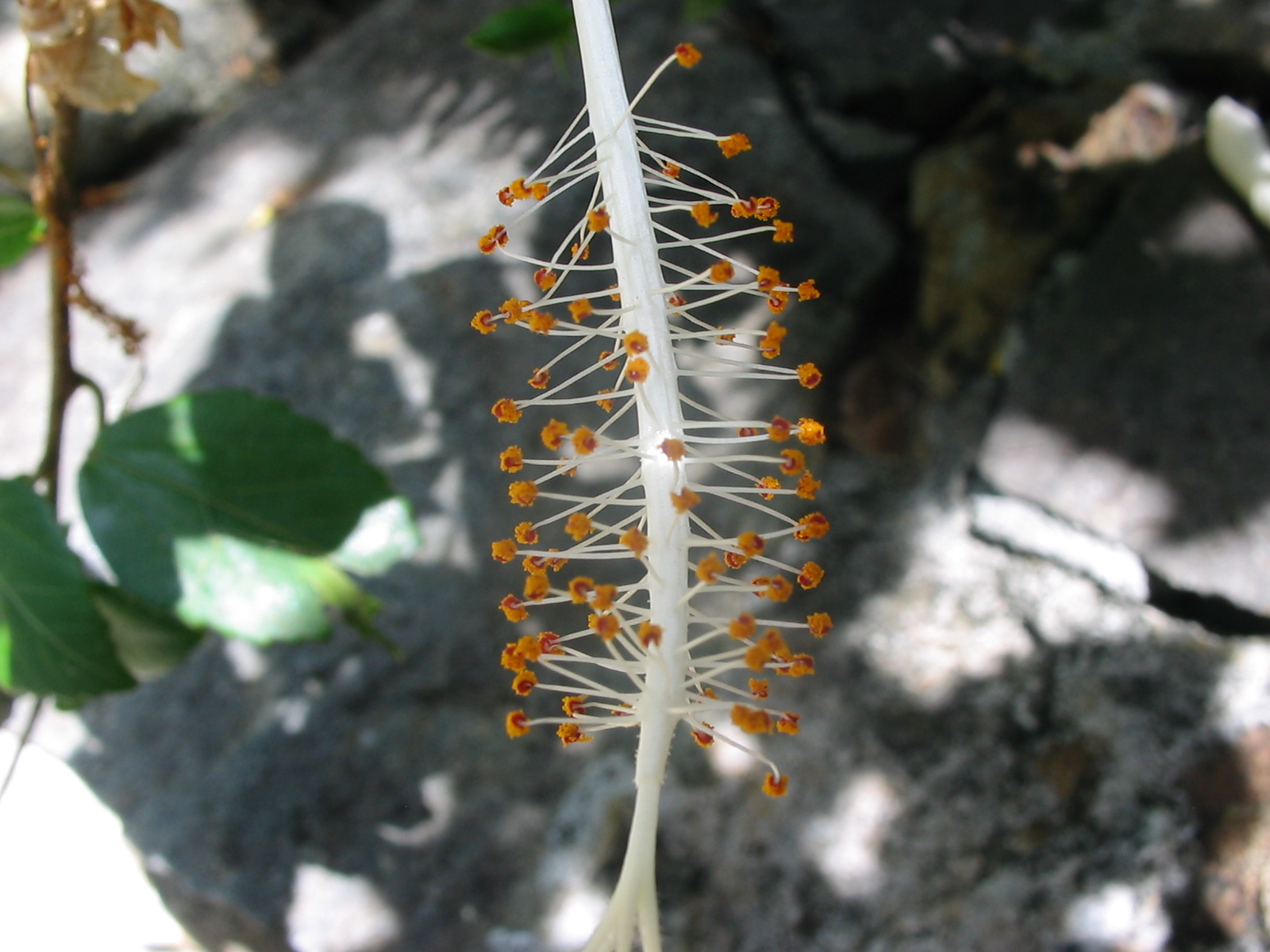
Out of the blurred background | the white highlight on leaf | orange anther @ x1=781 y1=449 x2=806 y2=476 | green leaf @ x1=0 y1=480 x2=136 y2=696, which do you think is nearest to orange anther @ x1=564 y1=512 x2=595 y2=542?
orange anther @ x1=781 y1=449 x2=806 y2=476

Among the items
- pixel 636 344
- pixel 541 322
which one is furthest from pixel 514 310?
pixel 636 344

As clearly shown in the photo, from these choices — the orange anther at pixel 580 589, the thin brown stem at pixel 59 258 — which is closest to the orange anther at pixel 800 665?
the orange anther at pixel 580 589

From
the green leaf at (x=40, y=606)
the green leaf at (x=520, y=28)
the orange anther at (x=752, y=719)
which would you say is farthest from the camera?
the green leaf at (x=520, y=28)

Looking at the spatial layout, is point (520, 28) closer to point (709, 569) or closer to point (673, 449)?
point (673, 449)

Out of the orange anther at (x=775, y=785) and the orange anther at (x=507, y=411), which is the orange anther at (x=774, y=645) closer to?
the orange anther at (x=775, y=785)

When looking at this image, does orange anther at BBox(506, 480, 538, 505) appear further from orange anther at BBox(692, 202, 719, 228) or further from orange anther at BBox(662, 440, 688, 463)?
orange anther at BBox(692, 202, 719, 228)
